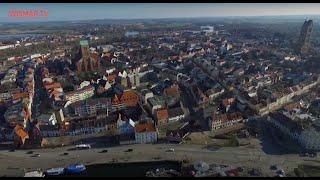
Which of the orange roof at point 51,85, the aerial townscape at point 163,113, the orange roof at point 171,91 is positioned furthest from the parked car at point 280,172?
the orange roof at point 51,85

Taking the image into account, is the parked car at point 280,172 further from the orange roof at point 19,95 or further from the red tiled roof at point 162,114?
the orange roof at point 19,95

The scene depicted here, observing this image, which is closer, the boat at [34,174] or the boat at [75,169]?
the boat at [34,174]

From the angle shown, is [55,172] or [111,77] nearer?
[55,172]

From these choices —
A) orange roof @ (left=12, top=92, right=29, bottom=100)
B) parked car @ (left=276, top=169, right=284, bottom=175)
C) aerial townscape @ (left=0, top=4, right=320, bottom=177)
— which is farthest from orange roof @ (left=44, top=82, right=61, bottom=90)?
parked car @ (left=276, top=169, right=284, bottom=175)

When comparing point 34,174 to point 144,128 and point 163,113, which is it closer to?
point 144,128

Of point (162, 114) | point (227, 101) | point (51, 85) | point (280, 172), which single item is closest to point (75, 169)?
point (162, 114)

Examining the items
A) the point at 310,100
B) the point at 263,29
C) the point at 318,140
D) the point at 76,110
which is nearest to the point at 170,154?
the point at 318,140
